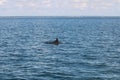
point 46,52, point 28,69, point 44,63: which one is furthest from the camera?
point 46,52

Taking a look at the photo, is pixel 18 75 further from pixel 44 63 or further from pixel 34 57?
pixel 34 57

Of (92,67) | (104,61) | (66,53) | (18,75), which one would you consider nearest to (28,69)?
(18,75)

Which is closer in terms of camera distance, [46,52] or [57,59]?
[57,59]

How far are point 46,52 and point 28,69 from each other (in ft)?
70.2

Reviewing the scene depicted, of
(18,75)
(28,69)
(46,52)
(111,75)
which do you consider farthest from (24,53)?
(111,75)

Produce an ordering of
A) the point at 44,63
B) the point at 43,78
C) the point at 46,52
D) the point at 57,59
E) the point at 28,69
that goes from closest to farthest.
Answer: the point at 43,78 < the point at 28,69 < the point at 44,63 < the point at 57,59 < the point at 46,52

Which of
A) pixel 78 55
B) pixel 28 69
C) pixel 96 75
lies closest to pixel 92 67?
pixel 96 75

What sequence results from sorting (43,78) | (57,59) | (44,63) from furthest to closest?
(57,59), (44,63), (43,78)

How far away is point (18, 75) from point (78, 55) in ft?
76.3

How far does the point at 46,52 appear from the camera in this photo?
7431cm

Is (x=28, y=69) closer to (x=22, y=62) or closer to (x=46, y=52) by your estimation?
(x=22, y=62)

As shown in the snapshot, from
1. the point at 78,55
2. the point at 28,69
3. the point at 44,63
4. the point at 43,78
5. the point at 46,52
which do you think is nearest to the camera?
the point at 43,78

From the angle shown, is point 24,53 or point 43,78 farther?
point 24,53

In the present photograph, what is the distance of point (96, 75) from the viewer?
48.0 metres
